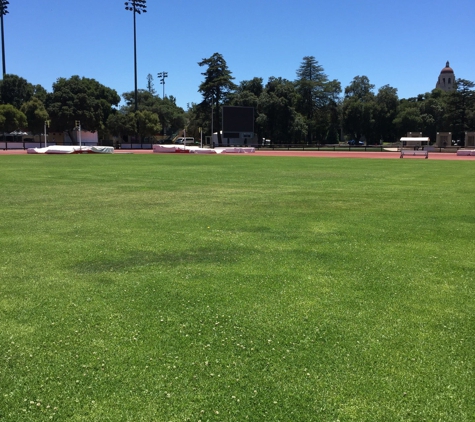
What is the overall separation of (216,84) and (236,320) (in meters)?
92.9

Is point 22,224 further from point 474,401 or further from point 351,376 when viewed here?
point 474,401

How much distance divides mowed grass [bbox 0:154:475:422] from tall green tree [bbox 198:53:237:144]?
281 ft

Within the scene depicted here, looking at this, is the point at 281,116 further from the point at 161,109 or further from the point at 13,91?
the point at 13,91

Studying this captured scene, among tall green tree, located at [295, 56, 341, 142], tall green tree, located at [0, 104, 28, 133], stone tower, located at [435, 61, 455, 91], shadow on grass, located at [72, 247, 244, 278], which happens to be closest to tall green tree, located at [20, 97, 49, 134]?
tall green tree, located at [0, 104, 28, 133]

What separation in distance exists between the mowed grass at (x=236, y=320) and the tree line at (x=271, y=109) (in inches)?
2919

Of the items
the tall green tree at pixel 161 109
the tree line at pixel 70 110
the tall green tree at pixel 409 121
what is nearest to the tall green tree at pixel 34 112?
the tree line at pixel 70 110

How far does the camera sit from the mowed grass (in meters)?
3.37

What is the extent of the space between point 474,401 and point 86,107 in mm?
86070

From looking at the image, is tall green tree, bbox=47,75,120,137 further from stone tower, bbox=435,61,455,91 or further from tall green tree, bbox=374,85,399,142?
stone tower, bbox=435,61,455,91

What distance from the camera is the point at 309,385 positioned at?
356 centimetres

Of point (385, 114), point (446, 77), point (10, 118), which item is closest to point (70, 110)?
point (10, 118)

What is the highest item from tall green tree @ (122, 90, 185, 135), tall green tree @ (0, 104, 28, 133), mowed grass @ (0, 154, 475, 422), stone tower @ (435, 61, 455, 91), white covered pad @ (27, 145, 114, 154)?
stone tower @ (435, 61, 455, 91)

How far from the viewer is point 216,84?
93.3 m

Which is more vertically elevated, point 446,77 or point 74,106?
point 446,77
